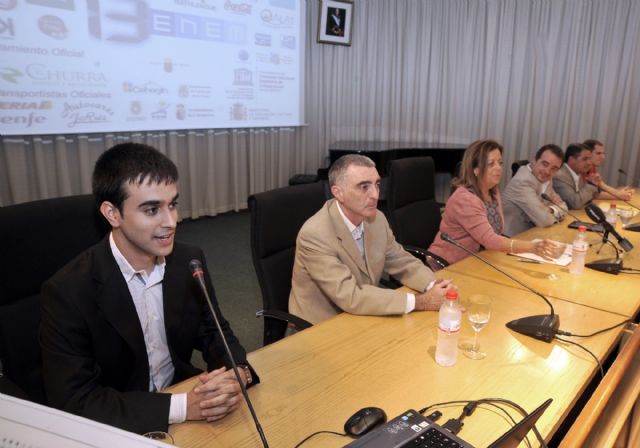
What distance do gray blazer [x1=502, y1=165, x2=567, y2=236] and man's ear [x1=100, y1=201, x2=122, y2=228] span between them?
2711 millimetres

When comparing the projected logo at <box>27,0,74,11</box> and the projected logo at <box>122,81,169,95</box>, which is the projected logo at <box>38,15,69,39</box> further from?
the projected logo at <box>122,81,169,95</box>

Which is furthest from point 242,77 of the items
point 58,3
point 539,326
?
point 539,326

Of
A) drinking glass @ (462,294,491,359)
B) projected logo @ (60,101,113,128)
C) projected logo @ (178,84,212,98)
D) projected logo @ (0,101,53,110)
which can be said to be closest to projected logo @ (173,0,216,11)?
projected logo @ (178,84,212,98)

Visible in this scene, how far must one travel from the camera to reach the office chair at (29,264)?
1.31 meters

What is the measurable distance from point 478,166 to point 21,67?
3604 millimetres

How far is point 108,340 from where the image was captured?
1.24 meters

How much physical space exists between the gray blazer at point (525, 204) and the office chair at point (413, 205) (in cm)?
66

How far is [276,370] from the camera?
4.20 feet

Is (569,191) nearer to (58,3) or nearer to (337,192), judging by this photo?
(337,192)

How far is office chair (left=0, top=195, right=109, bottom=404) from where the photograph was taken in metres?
1.31

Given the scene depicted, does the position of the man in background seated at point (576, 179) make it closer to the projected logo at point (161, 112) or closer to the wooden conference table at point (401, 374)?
the wooden conference table at point (401, 374)

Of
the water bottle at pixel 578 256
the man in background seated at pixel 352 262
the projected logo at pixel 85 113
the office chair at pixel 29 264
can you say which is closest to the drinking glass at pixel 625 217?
the water bottle at pixel 578 256

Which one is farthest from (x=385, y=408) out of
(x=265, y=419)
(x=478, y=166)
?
(x=478, y=166)

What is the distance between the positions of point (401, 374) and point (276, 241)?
85cm
